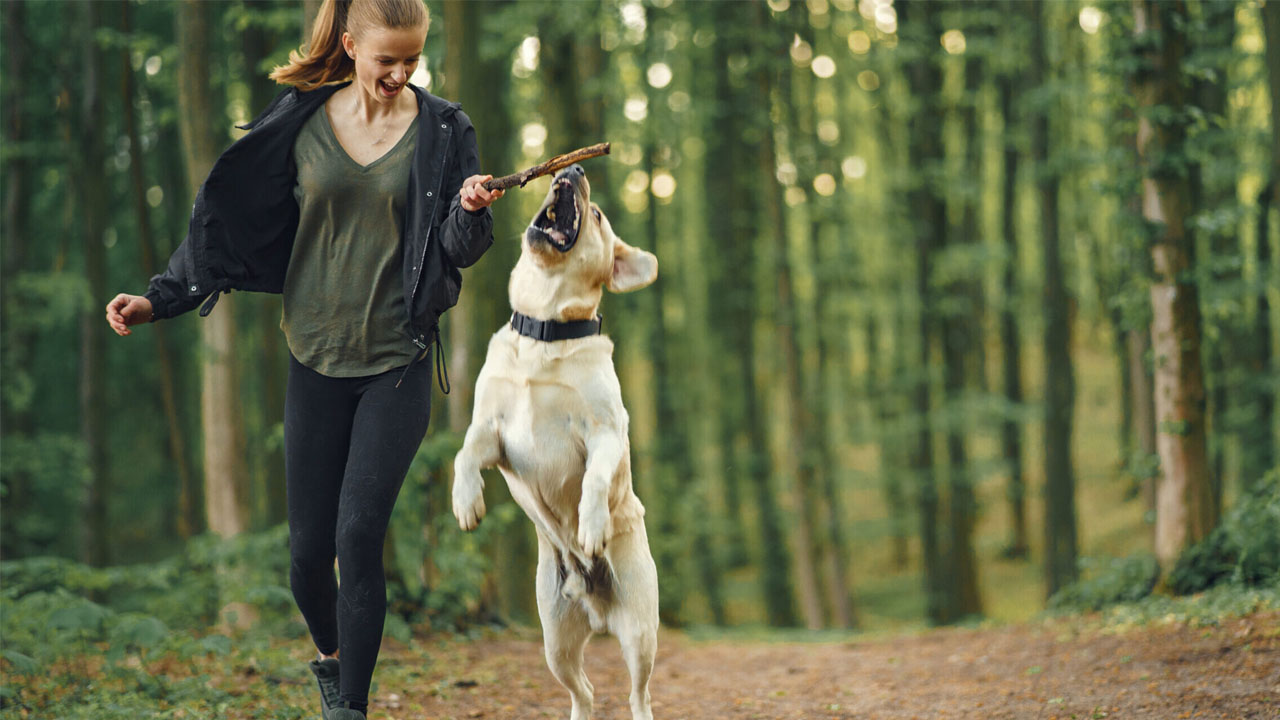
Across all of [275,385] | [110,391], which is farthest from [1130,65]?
[110,391]

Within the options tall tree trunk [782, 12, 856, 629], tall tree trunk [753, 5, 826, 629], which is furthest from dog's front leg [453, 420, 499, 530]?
tall tree trunk [782, 12, 856, 629]

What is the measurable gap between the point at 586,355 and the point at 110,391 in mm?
15476

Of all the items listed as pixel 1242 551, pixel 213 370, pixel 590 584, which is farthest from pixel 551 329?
pixel 1242 551

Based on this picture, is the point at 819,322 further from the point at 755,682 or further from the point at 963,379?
the point at 755,682

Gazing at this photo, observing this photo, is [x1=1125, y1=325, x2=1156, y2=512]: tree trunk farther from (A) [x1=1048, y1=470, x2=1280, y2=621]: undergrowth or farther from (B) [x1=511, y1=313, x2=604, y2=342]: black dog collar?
(B) [x1=511, y1=313, x2=604, y2=342]: black dog collar

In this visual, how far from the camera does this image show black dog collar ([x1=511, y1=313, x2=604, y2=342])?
4.06 metres

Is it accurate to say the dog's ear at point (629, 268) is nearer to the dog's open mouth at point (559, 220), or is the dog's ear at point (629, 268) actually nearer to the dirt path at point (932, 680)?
the dog's open mouth at point (559, 220)

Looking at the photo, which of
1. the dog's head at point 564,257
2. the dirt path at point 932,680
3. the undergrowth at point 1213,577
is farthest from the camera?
the undergrowth at point 1213,577

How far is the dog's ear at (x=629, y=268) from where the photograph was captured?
14.3 feet

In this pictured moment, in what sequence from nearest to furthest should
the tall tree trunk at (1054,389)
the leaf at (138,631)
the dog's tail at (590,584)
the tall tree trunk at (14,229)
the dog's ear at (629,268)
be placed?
1. the dog's tail at (590,584)
2. the dog's ear at (629,268)
3. the leaf at (138,631)
4. the tall tree trunk at (14,229)
5. the tall tree trunk at (1054,389)

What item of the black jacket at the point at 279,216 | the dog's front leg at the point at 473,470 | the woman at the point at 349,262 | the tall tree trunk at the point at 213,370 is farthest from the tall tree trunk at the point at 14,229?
the dog's front leg at the point at 473,470

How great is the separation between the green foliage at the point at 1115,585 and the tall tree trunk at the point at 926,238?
6.18m

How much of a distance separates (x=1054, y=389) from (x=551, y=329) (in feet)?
37.1

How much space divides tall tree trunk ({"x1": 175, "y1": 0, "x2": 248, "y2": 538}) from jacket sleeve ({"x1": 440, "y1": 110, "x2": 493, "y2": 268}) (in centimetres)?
571
